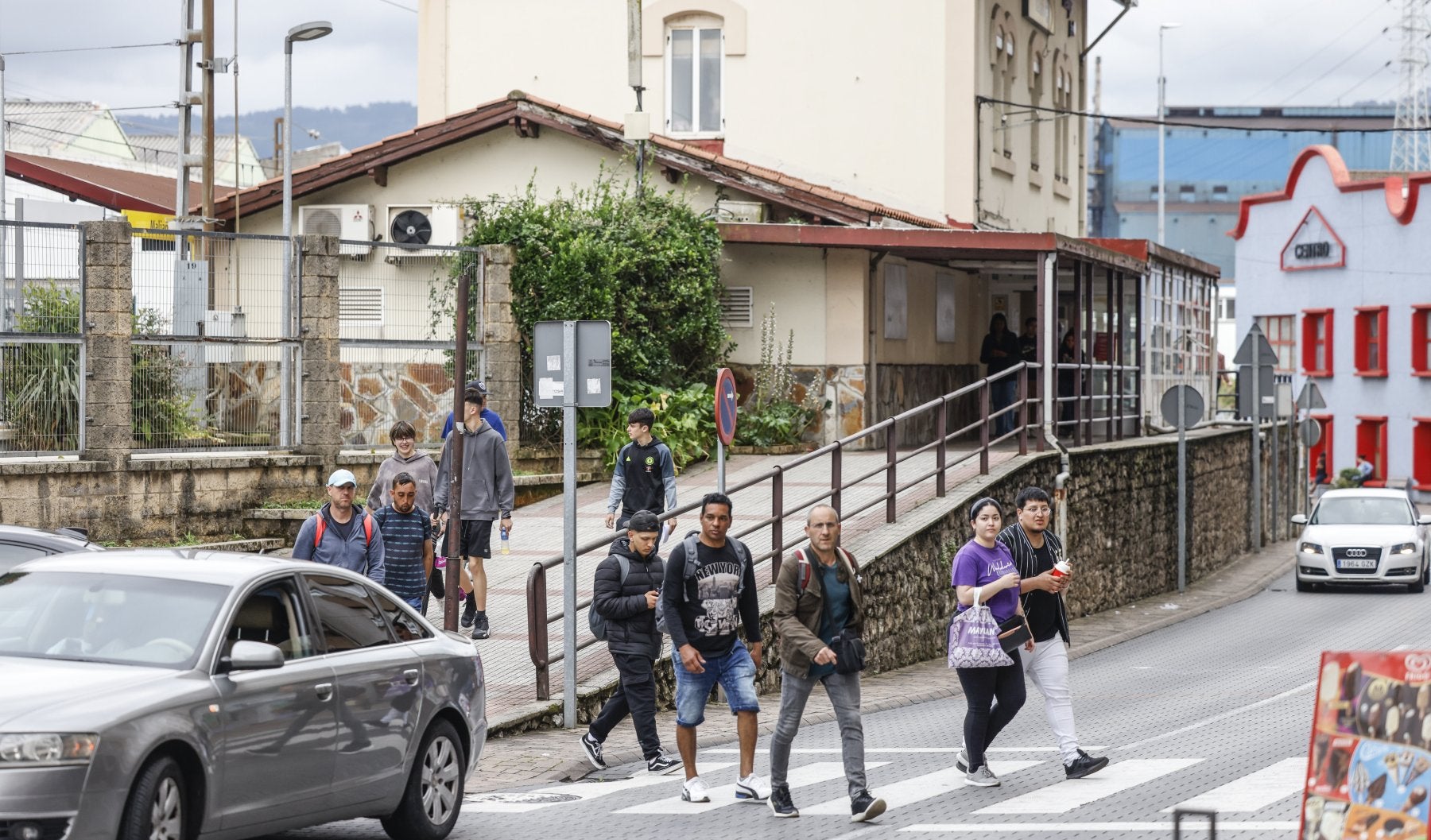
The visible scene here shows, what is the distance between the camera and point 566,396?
12.5m

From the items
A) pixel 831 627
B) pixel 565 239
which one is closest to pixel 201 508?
pixel 565 239

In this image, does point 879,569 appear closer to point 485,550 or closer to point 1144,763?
point 485,550

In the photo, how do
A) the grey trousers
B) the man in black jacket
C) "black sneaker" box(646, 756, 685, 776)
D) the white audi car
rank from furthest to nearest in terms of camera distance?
1. the white audi car
2. "black sneaker" box(646, 756, 685, 776)
3. the man in black jacket
4. the grey trousers

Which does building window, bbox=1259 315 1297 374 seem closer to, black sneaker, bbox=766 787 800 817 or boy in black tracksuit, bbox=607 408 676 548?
boy in black tracksuit, bbox=607 408 676 548

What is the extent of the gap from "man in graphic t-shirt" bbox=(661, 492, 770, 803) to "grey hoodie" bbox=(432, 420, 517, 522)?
4.69 meters

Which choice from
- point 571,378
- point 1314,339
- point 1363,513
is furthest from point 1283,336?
point 571,378

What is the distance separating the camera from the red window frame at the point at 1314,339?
203 feet

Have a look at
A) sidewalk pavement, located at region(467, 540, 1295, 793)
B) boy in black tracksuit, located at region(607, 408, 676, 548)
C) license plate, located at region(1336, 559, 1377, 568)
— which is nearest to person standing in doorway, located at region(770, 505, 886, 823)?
sidewalk pavement, located at region(467, 540, 1295, 793)

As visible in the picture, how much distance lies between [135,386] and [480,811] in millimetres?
9093

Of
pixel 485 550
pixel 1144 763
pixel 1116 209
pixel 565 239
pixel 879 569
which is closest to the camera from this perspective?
pixel 1144 763

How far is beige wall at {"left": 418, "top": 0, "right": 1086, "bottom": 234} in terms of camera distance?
96.9 feet

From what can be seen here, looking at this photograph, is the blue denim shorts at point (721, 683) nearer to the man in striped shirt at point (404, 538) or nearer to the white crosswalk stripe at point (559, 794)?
the white crosswalk stripe at point (559, 794)

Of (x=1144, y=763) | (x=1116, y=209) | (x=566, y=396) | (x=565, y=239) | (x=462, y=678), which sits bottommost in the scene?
(x=1144, y=763)

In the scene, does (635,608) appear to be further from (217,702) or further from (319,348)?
(319,348)
